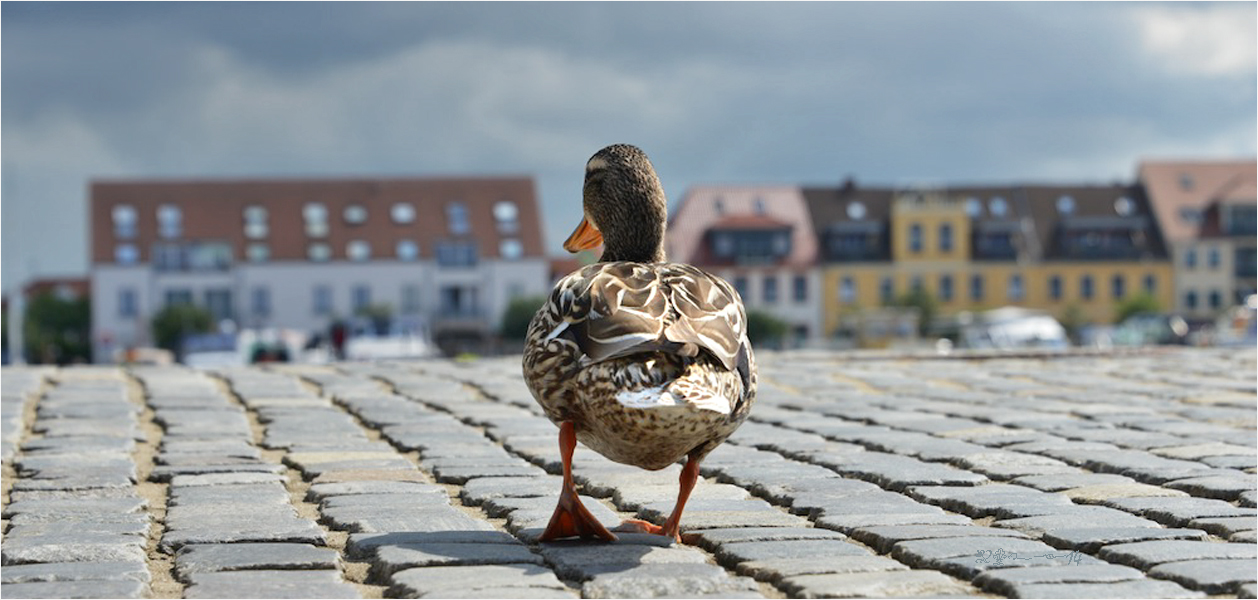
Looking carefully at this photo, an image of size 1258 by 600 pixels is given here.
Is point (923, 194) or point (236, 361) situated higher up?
point (923, 194)

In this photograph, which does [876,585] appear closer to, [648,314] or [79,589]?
[648,314]

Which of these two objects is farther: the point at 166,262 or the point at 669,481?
the point at 166,262

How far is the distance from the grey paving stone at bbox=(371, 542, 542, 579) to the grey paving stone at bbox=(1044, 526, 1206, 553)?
1564mm

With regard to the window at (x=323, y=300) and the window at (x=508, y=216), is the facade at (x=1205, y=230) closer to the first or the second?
the window at (x=508, y=216)

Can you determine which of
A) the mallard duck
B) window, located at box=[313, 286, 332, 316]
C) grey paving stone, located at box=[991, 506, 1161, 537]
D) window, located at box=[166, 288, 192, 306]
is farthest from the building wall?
the mallard duck

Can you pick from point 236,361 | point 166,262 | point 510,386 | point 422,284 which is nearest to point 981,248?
point 422,284

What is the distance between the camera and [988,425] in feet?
28.8

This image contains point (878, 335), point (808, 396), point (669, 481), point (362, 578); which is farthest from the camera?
point (878, 335)

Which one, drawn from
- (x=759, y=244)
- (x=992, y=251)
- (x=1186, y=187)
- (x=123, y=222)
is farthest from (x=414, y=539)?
(x=1186, y=187)

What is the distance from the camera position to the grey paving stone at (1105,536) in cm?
514

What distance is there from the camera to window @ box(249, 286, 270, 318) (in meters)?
79.6

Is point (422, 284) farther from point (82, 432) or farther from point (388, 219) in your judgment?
point (82, 432)

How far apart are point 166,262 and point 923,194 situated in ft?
113

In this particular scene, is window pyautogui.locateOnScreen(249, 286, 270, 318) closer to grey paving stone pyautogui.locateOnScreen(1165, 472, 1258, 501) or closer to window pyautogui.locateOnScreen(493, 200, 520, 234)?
window pyautogui.locateOnScreen(493, 200, 520, 234)
